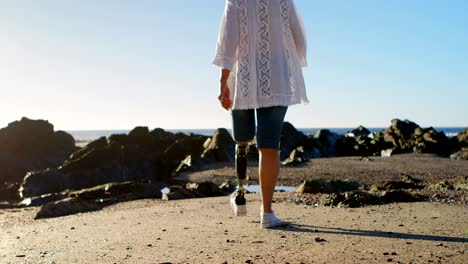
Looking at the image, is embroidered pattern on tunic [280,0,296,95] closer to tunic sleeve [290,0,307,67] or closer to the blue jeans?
tunic sleeve [290,0,307,67]

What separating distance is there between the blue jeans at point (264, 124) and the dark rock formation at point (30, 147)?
1661cm

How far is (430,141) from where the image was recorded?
23625 mm

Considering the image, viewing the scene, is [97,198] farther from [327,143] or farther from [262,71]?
[327,143]

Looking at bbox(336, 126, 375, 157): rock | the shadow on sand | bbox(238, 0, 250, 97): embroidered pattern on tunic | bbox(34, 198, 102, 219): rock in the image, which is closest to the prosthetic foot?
the shadow on sand

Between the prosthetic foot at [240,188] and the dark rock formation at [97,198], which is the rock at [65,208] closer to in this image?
the dark rock formation at [97,198]

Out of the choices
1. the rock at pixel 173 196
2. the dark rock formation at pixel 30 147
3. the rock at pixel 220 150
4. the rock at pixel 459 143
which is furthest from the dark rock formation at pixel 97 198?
the rock at pixel 459 143

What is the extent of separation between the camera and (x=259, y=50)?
189 inches

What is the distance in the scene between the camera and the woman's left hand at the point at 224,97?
4867 mm

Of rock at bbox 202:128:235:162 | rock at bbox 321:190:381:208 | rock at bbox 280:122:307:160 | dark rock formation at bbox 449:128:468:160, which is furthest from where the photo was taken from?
rock at bbox 280:122:307:160

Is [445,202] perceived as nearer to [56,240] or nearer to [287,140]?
[56,240]

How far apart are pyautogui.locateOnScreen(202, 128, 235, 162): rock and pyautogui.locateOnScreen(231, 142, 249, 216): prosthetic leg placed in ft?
47.2

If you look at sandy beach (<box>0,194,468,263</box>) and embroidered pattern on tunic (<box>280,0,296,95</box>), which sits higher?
embroidered pattern on tunic (<box>280,0,296,95</box>)

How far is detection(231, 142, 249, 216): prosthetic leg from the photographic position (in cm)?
499

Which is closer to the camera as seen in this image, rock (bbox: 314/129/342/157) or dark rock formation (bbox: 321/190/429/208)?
dark rock formation (bbox: 321/190/429/208)
